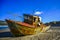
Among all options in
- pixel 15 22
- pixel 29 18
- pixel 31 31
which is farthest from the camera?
pixel 29 18

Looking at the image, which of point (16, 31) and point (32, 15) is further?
point (32, 15)

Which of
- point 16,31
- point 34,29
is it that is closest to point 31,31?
point 34,29

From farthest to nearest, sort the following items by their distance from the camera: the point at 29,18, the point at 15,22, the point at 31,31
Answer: the point at 29,18
the point at 31,31
the point at 15,22

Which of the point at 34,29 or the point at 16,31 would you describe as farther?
the point at 34,29

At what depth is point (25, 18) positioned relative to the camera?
26.1 metres

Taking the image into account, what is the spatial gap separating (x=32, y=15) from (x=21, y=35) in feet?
16.6

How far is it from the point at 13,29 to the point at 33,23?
4014 millimetres

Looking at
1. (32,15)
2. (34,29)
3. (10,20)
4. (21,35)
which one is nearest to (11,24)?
(10,20)

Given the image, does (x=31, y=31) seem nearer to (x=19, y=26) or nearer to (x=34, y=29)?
(x=34, y=29)

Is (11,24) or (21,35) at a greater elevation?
(11,24)

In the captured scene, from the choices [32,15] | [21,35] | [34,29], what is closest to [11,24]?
[21,35]

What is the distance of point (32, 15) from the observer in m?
26.8

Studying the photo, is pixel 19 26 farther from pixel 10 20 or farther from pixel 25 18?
pixel 25 18

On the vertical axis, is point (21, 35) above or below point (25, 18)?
below
